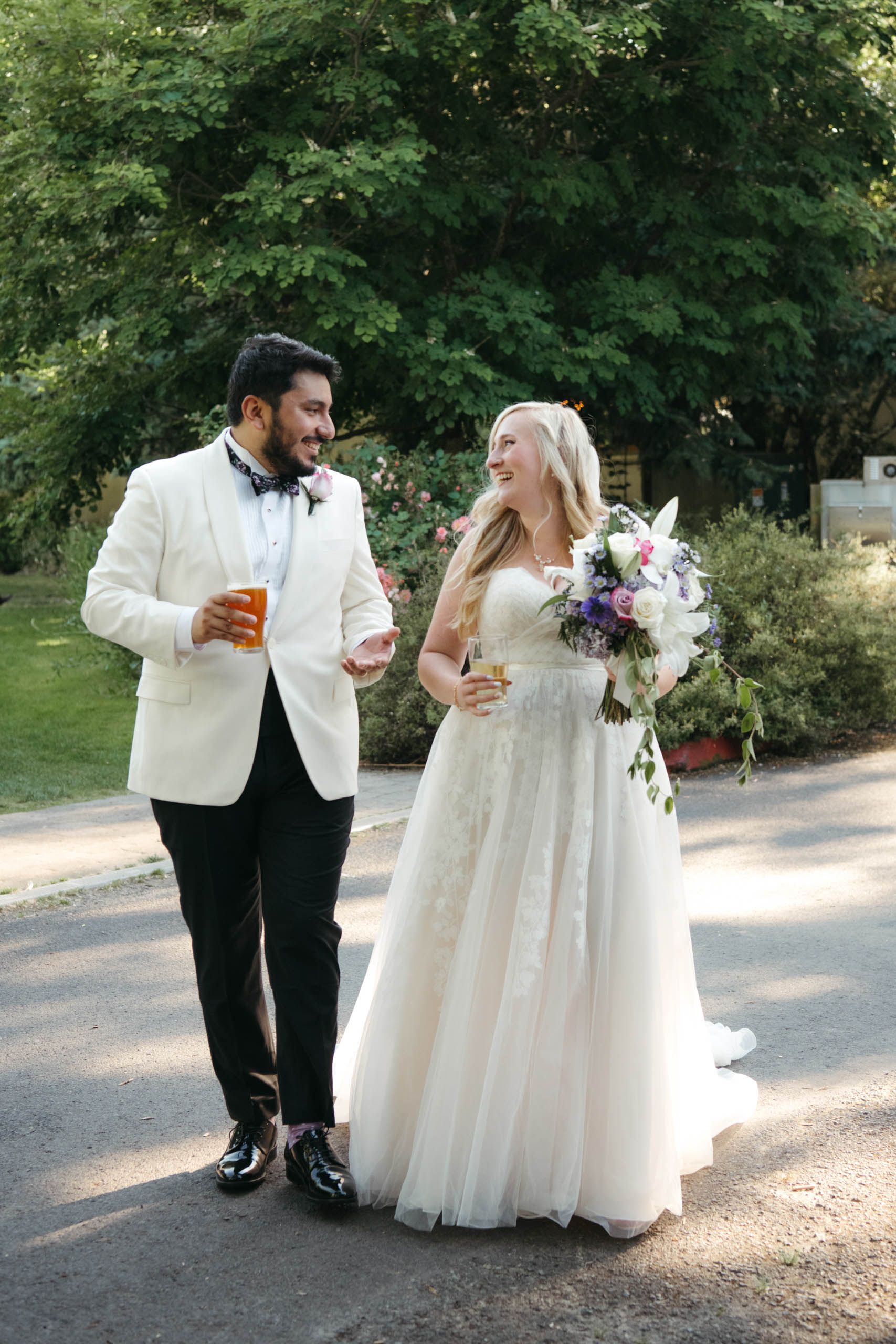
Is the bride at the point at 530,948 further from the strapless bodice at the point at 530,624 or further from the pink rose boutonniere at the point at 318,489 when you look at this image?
the pink rose boutonniere at the point at 318,489

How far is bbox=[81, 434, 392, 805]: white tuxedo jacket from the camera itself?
3.64 metres

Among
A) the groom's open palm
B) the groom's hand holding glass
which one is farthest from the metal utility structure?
the groom's hand holding glass

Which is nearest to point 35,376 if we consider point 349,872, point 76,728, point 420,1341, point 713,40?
point 76,728

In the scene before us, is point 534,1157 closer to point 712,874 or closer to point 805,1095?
point 805,1095

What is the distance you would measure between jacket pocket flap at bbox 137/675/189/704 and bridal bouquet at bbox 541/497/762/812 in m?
0.99

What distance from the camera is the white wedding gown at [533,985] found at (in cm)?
347

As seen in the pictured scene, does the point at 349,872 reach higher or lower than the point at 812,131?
lower

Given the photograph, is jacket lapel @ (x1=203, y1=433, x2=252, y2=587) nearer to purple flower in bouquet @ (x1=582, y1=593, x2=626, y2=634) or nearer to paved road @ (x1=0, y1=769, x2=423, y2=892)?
Result: purple flower in bouquet @ (x1=582, y1=593, x2=626, y2=634)

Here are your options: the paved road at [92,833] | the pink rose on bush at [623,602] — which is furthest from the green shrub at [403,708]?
the pink rose on bush at [623,602]

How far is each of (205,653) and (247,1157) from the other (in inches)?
55.3

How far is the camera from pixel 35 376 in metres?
18.8

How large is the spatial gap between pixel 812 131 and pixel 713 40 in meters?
2.00

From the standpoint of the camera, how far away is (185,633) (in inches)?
138

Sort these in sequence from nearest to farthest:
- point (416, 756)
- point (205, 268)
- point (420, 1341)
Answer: point (420, 1341) < point (416, 756) < point (205, 268)
